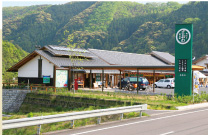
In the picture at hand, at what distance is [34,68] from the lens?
127 feet

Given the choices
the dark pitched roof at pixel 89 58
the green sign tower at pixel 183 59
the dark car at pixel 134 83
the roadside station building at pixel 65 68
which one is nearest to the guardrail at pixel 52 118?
the green sign tower at pixel 183 59

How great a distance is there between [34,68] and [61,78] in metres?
4.47

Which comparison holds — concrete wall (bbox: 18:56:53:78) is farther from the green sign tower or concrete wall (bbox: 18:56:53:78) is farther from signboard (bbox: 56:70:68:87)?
the green sign tower

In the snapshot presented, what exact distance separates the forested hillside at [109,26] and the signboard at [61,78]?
1914 inches

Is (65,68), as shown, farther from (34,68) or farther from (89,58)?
(89,58)

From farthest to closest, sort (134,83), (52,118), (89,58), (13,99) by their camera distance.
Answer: (89,58) < (134,83) < (13,99) < (52,118)

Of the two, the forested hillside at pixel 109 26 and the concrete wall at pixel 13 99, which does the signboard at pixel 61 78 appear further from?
the forested hillside at pixel 109 26

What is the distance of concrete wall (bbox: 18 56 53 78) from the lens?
1464 inches

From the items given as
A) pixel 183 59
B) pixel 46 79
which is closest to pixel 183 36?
pixel 183 59

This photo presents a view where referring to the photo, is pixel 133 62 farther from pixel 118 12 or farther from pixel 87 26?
pixel 118 12

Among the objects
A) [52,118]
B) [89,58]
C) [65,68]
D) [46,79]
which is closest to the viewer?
[52,118]

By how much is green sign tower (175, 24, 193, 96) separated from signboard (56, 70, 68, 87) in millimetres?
15439

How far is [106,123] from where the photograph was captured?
1362 centimetres

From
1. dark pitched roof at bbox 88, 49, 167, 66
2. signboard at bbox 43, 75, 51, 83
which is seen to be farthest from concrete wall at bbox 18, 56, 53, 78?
dark pitched roof at bbox 88, 49, 167, 66
